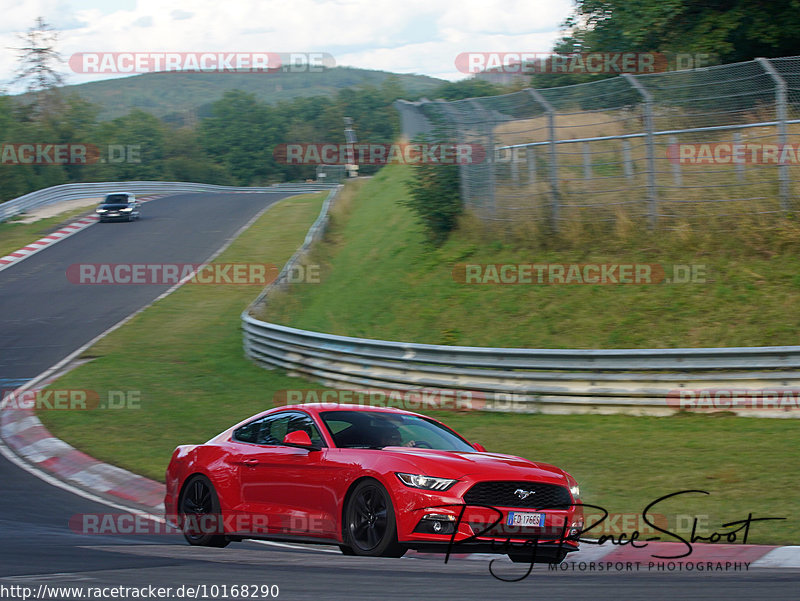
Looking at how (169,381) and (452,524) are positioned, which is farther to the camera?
(169,381)

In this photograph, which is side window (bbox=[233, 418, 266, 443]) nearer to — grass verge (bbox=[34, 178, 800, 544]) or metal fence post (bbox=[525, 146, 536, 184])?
grass verge (bbox=[34, 178, 800, 544])

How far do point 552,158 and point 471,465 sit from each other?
12.1 meters

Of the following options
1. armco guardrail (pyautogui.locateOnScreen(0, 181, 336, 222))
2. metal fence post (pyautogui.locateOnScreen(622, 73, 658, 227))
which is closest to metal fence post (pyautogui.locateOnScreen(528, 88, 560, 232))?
metal fence post (pyautogui.locateOnScreen(622, 73, 658, 227))

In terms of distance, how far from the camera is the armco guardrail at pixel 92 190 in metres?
40.6

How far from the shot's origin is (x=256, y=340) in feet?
65.2

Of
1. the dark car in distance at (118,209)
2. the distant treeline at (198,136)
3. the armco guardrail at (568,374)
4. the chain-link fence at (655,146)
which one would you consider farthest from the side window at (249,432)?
the distant treeline at (198,136)

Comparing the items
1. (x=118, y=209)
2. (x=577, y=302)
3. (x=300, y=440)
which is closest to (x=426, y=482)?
(x=300, y=440)

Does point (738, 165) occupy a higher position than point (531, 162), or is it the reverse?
point (531, 162)

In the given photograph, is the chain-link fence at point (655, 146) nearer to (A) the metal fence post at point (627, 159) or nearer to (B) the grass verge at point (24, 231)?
(A) the metal fence post at point (627, 159)

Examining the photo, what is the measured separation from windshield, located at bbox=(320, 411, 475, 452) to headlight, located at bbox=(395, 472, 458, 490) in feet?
2.68

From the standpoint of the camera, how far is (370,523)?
6844 mm

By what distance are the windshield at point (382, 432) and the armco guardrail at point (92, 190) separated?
1371 inches

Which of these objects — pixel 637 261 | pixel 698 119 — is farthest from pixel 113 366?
pixel 698 119

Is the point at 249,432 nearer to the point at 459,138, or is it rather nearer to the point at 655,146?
the point at 655,146
